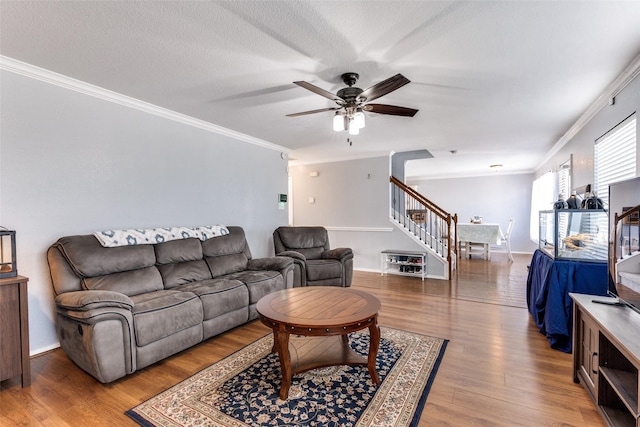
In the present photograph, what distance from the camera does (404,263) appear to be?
18.0ft

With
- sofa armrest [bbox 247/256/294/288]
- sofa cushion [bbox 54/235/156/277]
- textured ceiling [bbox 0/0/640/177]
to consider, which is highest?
textured ceiling [bbox 0/0/640/177]

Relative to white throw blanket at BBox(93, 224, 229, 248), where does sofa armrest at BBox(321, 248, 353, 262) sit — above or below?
below

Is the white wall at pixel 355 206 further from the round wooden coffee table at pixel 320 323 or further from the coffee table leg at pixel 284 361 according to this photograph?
the coffee table leg at pixel 284 361

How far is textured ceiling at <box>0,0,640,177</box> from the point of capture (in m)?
1.75

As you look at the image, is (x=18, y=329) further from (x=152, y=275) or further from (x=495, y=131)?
(x=495, y=131)

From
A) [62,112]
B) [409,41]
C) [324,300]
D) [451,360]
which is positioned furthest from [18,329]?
[409,41]

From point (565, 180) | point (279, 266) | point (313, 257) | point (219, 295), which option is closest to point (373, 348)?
point (219, 295)

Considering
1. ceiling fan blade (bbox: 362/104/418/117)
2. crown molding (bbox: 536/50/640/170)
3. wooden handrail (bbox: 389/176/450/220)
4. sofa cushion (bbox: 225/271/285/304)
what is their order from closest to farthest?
crown molding (bbox: 536/50/640/170)
ceiling fan blade (bbox: 362/104/418/117)
sofa cushion (bbox: 225/271/285/304)
wooden handrail (bbox: 389/176/450/220)

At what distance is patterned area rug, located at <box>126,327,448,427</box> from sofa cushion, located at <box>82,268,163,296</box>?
1.03 m

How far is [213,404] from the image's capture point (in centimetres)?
188

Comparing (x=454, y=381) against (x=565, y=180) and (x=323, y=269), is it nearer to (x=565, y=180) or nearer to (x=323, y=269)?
(x=323, y=269)

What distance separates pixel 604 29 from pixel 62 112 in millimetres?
4227

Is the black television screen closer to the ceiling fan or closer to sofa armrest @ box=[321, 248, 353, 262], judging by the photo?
the ceiling fan

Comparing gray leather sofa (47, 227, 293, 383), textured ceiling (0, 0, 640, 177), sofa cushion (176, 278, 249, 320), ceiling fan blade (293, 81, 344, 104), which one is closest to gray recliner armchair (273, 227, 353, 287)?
gray leather sofa (47, 227, 293, 383)
